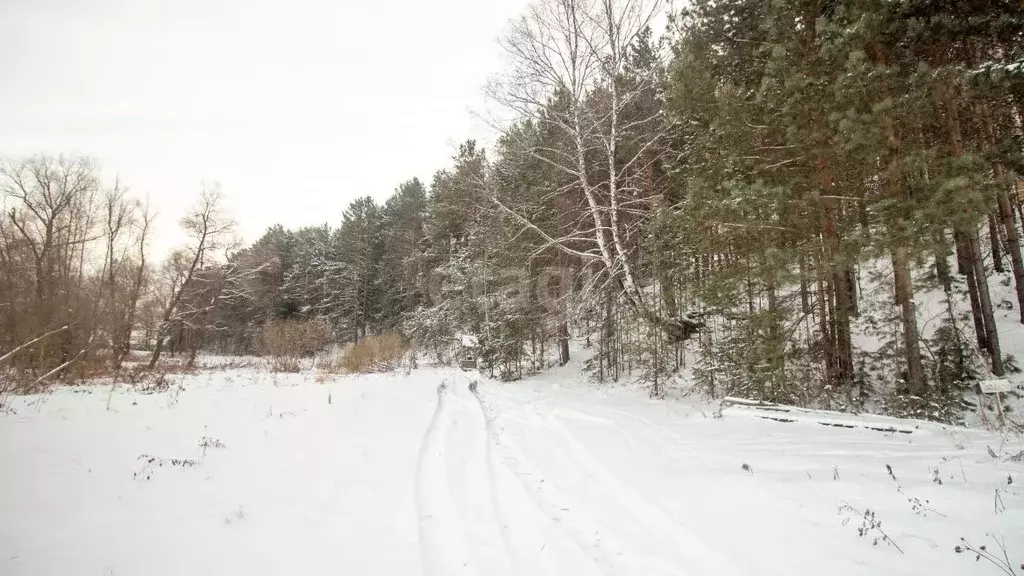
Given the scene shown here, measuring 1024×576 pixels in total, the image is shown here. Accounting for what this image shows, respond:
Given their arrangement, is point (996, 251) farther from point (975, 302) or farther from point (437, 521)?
point (437, 521)

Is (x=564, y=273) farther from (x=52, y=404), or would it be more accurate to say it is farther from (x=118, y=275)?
(x=118, y=275)

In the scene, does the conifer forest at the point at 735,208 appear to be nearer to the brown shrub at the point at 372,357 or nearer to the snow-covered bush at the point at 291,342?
the snow-covered bush at the point at 291,342

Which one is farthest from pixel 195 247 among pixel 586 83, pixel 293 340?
pixel 586 83

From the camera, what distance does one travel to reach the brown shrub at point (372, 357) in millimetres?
17344

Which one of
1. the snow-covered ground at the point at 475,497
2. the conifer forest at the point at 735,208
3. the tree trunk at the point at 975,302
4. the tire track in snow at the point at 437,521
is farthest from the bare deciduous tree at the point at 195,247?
the tree trunk at the point at 975,302

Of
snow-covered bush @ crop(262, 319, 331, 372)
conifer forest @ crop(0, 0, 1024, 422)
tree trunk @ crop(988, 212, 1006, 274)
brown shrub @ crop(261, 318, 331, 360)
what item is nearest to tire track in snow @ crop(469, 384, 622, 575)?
conifer forest @ crop(0, 0, 1024, 422)

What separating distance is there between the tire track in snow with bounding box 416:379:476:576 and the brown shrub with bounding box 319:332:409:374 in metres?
12.5

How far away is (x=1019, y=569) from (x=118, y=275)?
2321 centimetres

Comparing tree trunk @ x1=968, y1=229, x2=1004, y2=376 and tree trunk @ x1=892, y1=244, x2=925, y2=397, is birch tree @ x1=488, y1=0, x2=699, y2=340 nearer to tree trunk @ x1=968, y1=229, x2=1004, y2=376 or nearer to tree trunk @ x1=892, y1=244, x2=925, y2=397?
tree trunk @ x1=892, y1=244, x2=925, y2=397

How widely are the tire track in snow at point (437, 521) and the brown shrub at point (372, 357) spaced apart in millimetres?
12523

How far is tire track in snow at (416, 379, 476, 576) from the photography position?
9.27 ft

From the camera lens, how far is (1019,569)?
8.27 feet

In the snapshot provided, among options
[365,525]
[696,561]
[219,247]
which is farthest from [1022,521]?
[219,247]

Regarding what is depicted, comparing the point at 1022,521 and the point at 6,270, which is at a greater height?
the point at 6,270
